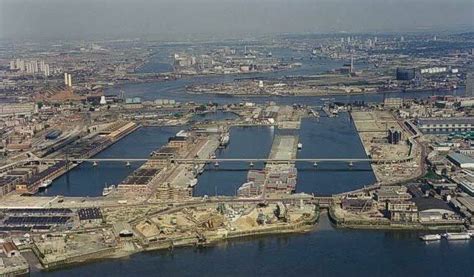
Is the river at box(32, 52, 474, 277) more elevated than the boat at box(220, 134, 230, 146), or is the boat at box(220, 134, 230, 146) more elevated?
the boat at box(220, 134, 230, 146)

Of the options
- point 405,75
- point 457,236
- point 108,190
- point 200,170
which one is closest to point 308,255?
point 457,236

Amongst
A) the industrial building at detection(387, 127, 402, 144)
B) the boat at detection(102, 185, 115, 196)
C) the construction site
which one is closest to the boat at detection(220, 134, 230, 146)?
the construction site

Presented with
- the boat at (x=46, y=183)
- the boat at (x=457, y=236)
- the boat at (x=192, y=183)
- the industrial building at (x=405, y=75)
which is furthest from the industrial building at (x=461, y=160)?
the industrial building at (x=405, y=75)

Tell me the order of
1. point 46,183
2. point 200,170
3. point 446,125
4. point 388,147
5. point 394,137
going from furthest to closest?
point 446,125 → point 394,137 → point 388,147 → point 200,170 → point 46,183

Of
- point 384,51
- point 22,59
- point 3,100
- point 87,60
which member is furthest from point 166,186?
point 384,51

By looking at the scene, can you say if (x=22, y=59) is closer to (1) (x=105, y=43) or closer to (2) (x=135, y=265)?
(1) (x=105, y=43)

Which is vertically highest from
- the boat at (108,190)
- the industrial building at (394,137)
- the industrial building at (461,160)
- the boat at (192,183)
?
the industrial building at (394,137)

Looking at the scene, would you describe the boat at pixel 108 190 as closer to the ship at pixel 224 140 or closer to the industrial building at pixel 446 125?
the ship at pixel 224 140

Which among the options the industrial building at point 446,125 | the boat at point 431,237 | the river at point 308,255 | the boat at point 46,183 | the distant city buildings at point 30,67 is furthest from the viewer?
the distant city buildings at point 30,67

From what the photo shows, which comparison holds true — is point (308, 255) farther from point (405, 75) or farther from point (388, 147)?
point (405, 75)

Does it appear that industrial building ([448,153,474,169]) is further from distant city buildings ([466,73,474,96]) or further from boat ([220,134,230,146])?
distant city buildings ([466,73,474,96])

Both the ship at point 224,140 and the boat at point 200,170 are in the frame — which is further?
the ship at point 224,140
